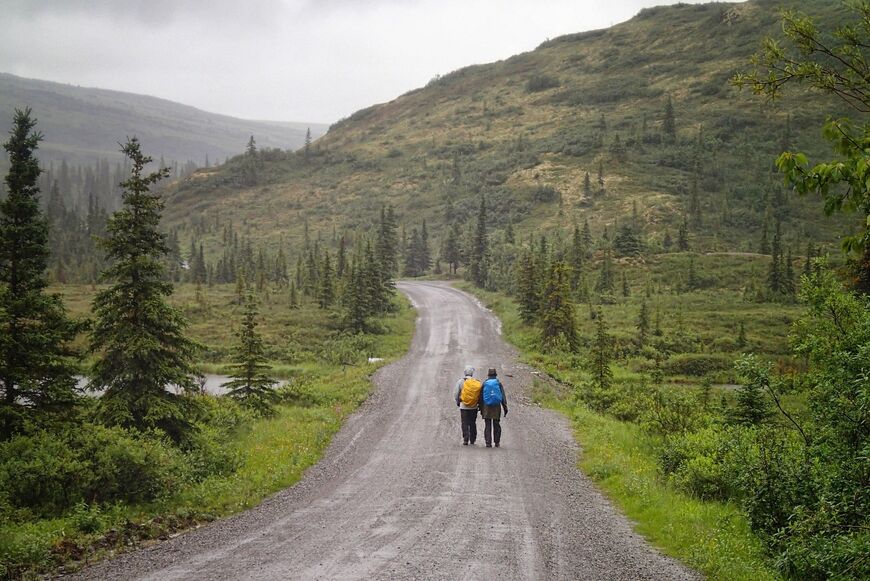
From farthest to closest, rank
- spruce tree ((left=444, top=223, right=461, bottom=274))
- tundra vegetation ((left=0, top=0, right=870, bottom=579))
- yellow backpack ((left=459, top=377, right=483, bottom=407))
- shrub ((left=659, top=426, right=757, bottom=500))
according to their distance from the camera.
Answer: spruce tree ((left=444, top=223, right=461, bottom=274)), yellow backpack ((left=459, top=377, right=483, bottom=407)), shrub ((left=659, top=426, right=757, bottom=500)), tundra vegetation ((left=0, top=0, right=870, bottom=579))

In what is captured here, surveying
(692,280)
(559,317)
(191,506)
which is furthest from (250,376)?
(692,280)

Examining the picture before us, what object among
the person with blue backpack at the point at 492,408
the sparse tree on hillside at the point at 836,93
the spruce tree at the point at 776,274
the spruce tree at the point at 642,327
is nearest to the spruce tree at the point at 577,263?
the spruce tree at the point at 642,327

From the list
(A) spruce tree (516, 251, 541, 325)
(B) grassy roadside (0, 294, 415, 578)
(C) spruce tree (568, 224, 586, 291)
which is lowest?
(B) grassy roadside (0, 294, 415, 578)

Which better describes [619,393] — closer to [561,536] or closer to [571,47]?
[561,536]

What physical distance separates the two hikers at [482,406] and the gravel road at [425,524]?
462mm

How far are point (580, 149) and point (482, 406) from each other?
96.9 meters

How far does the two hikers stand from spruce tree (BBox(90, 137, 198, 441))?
23.6ft

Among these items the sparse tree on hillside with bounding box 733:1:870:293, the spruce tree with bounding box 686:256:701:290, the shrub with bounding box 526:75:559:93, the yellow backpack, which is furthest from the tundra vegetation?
the yellow backpack

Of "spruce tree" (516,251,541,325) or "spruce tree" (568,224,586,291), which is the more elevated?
"spruce tree" (568,224,586,291)

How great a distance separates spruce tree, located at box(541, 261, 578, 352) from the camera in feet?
110

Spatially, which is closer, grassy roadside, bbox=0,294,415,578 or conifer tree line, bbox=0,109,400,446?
grassy roadside, bbox=0,294,415,578

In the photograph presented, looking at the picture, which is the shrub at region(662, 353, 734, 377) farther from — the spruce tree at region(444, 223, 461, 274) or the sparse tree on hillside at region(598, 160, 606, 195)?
the sparse tree on hillside at region(598, 160, 606, 195)

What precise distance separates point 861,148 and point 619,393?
786 inches

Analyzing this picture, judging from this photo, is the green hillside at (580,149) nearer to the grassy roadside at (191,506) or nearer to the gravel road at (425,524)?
the grassy roadside at (191,506)
